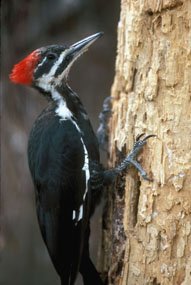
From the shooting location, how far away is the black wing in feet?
10.9

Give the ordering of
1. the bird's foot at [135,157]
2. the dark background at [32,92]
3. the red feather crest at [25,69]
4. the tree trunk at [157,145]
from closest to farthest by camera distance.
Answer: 1. the tree trunk at [157,145]
2. the bird's foot at [135,157]
3. the red feather crest at [25,69]
4. the dark background at [32,92]

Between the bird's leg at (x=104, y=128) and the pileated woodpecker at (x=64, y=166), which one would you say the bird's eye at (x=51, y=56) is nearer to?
the pileated woodpecker at (x=64, y=166)

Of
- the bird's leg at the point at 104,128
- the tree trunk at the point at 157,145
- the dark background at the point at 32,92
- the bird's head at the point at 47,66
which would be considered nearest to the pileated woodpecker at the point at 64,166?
the bird's head at the point at 47,66

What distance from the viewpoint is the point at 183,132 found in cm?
296

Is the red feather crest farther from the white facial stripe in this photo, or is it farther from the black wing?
the black wing

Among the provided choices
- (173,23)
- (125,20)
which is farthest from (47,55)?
(173,23)

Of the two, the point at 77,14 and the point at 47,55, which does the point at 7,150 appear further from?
the point at 77,14

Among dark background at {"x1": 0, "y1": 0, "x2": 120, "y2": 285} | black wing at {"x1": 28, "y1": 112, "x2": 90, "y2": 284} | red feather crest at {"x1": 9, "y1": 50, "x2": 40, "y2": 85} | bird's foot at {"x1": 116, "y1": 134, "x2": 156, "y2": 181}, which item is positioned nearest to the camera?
bird's foot at {"x1": 116, "y1": 134, "x2": 156, "y2": 181}

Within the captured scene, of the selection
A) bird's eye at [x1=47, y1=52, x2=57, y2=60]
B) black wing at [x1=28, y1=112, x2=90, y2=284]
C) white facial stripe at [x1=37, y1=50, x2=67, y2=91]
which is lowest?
black wing at [x1=28, y1=112, x2=90, y2=284]

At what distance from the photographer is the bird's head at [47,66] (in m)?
3.59

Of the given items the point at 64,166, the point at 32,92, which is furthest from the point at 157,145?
the point at 32,92

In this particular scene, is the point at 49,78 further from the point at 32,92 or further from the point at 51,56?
the point at 32,92

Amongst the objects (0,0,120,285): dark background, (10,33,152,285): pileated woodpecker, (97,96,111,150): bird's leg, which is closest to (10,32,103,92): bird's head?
(10,33,152,285): pileated woodpecker

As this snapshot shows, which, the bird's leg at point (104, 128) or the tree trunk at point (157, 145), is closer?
the tree trunk at point (157, 145)
